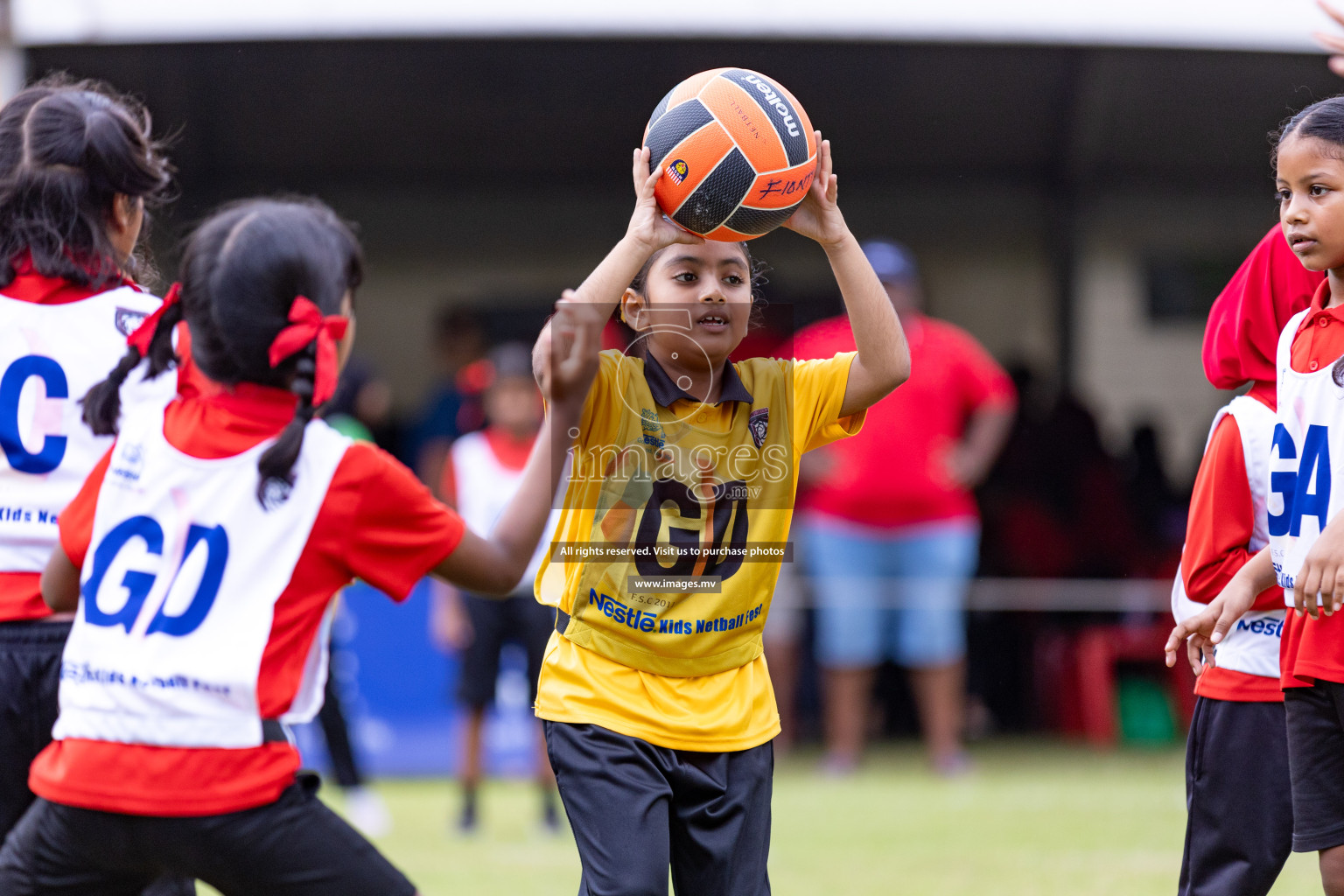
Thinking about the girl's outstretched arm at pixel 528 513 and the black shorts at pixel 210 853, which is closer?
the black shorts at pixel 210 853

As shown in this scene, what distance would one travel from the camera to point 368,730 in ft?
26.4

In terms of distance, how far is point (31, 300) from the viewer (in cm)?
315

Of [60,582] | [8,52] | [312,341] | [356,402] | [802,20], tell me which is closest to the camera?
[312,341]

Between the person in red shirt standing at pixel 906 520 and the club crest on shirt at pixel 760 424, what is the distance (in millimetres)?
4466

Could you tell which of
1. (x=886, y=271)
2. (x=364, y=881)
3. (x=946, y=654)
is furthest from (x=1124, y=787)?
(x=364, y=881)

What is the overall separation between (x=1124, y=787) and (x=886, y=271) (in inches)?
110

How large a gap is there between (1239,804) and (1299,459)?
27.5 inches

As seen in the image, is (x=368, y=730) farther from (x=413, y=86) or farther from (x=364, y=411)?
(x=413, y=86)

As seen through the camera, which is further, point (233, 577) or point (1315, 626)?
point (1315, 626)

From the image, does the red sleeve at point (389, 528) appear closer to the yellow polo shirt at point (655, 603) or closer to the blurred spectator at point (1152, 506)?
the yellow polo shirt at point (655, 603)

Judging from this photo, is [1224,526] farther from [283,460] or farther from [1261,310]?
[283,460]

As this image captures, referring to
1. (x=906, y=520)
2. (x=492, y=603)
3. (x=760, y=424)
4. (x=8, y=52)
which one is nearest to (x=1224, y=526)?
(x=760, y=424)

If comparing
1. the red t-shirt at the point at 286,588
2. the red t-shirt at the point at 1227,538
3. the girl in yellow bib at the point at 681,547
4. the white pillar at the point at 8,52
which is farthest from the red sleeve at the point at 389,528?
the white pillar at the point at 8,52

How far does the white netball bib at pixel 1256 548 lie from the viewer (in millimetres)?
3025
